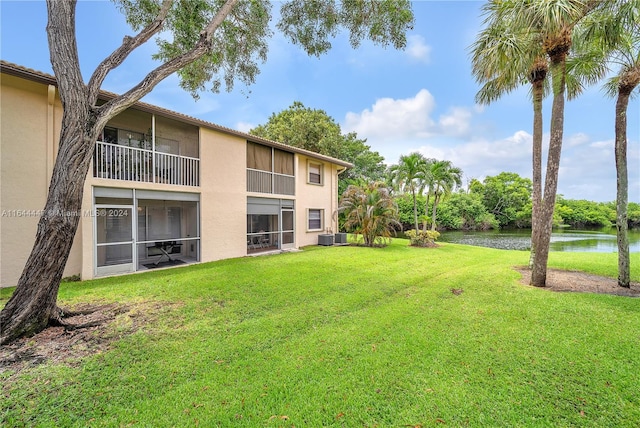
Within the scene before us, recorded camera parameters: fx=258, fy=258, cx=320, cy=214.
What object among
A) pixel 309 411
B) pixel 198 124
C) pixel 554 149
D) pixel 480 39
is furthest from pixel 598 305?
pixel 198 124

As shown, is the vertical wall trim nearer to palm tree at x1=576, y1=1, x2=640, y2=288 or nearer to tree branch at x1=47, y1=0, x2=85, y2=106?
tree branch at x1=47, y1=0, x2=85, y2=106

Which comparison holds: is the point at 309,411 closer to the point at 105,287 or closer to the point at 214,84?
the point at 105,287

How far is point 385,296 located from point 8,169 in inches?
390

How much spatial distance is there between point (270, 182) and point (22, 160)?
805 centimetres

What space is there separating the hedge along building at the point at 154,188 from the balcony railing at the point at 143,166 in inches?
1.3

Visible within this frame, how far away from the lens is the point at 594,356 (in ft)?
11.6

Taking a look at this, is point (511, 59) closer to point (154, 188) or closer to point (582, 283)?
point (582, 283)

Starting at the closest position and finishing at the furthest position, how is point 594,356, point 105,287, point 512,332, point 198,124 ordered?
point 594,356
point 512,332
point 105,287
point 198,124

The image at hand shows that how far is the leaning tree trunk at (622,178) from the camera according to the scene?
259 inches

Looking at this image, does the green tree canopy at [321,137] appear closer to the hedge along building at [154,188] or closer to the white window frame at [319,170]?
the white window frame at [319,170]

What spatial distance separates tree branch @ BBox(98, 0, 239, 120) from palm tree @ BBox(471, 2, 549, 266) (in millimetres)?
6633

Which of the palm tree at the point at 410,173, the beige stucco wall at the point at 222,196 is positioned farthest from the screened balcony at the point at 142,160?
the palm tree at the point at 410,173

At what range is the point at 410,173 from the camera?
1648 centimetres

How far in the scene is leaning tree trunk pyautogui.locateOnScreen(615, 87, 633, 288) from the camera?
6.58 meters
